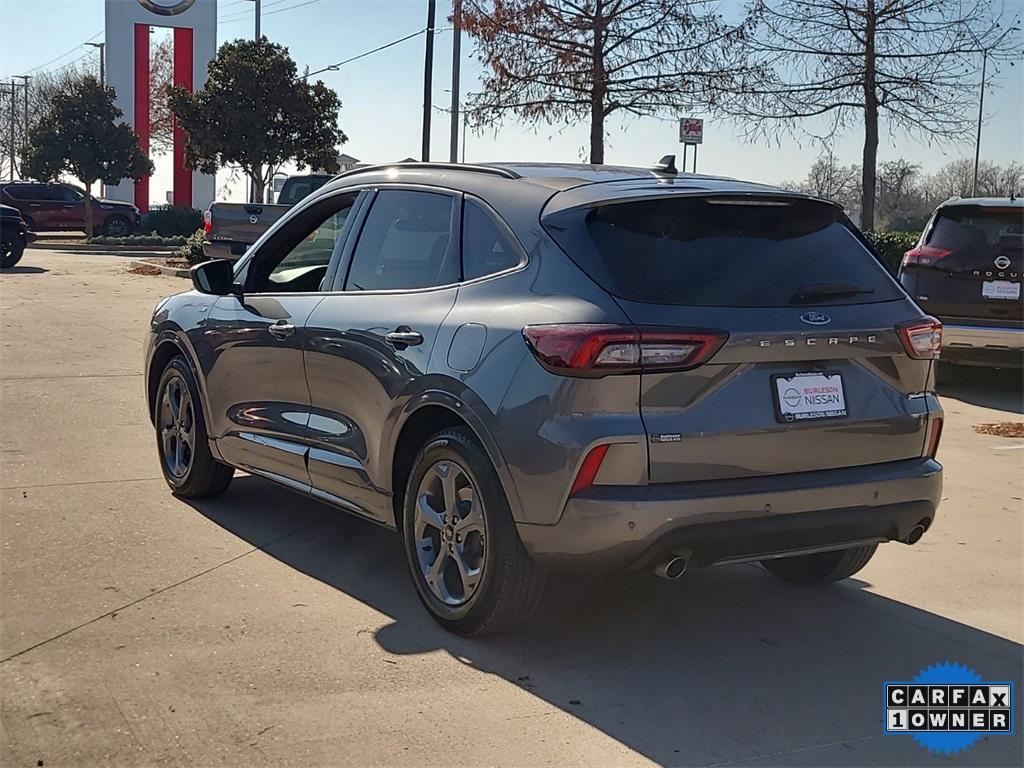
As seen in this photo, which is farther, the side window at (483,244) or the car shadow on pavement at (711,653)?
the side window at (483,244)

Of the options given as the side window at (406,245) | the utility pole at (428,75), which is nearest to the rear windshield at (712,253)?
the side window at (406,245)

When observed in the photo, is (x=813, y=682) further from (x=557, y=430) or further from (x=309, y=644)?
(x=309, y=644)

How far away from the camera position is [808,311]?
4.19 metres

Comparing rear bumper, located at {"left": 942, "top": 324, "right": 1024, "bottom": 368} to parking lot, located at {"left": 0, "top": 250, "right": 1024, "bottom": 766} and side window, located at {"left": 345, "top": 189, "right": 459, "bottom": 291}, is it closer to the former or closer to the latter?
parking lot, located at {"left": 0, "top": 250, "right": 1024, "bottom": 766}

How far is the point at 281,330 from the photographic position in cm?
549

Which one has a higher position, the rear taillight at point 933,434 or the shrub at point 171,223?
the shrub at point 171,223

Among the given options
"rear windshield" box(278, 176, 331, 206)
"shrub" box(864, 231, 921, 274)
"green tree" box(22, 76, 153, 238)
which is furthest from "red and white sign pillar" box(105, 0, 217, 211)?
"shrub" box(864, 231, 921, 274)

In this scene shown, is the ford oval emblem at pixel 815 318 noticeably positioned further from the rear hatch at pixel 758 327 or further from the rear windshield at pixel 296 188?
the rear windshield at pixel 296 188

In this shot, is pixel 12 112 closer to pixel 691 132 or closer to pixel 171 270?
pixel 171 270

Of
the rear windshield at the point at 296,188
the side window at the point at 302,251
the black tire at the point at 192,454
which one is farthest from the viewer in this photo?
the rear windshield at the point at 296,188

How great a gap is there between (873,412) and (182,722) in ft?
8.36

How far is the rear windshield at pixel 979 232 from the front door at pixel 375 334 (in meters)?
6.89

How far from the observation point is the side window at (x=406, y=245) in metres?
4.77

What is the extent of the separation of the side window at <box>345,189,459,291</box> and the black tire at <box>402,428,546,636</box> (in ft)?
2.28
